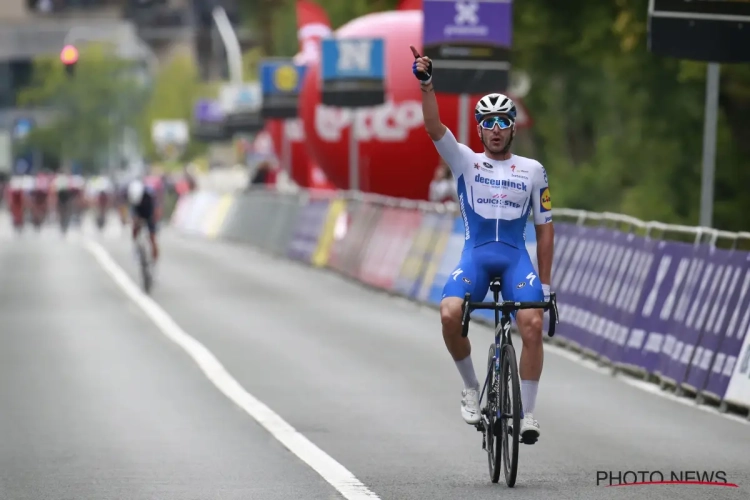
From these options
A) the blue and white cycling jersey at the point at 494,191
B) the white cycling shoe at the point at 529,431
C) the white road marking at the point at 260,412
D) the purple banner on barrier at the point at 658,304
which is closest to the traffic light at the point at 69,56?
the white road marking at the point at 260,412

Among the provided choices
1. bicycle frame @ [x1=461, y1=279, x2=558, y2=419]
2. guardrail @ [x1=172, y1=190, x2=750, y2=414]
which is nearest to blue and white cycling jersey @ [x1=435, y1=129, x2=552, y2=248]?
bicycle frame @ [x1=461, y1=279, x2=558, y2=419]

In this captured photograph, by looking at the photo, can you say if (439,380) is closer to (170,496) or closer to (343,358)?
(343,358)

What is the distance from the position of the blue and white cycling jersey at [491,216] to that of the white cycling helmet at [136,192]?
18.5m

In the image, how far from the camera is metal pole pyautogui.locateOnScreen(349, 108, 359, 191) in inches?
1473

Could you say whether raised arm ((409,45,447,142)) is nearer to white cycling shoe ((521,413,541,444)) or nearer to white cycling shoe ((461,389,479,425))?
white cycling shoe ((461,389,479,425))

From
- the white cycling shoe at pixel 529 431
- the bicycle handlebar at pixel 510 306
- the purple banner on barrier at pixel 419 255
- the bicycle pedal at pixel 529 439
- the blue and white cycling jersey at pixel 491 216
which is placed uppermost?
the blue and white cycling jersey at pixel 491 216

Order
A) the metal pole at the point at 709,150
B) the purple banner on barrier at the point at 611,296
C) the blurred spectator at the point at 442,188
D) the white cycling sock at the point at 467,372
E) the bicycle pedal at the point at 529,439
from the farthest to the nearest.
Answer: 1. the blurred spectator at the point at 442,188
2. the metal pole at the point at 709,150
3. the purple banner on barrier at the point at 611,296
4. the white cycling sock at the point at 467,372
5. the bicycle pedal at the point at 529,439

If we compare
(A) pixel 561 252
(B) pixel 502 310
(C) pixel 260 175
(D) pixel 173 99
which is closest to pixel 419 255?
(A) pixel 561 252

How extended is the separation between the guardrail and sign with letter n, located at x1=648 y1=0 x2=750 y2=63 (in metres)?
1.66

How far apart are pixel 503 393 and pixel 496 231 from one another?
3.15 ft

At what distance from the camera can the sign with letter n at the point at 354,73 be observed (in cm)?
3462

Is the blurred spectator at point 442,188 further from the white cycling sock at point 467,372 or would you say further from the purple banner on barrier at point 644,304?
the white cycling sock at point 467,372

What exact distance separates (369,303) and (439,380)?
9745mm

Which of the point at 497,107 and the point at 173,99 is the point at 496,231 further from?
the point at 173,99
